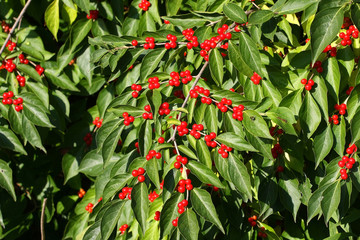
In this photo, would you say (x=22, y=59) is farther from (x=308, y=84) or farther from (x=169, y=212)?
(x=308, y=84)

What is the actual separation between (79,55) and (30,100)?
0.58m

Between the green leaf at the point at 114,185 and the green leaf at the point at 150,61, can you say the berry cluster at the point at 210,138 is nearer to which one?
the green leaf at the point at 114,185

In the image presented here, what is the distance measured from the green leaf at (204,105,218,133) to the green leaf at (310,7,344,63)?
0.48 metres

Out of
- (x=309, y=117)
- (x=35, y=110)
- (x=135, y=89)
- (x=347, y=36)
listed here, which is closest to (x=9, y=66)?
(x=35, y=110)

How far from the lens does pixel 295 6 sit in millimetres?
1901

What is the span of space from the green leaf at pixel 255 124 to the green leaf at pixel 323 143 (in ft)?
1.43

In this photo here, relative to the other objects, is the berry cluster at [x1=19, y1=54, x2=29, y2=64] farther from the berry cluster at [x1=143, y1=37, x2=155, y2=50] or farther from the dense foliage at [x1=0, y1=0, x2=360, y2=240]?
the berry cluster at [x1=143, y1=37, x2=155, y2=50]

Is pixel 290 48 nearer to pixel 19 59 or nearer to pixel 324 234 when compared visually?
pixel 324 234

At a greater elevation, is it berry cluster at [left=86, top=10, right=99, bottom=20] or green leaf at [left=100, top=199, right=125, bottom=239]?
berry cluster at [left=86, top=10, right=99, bottom=20]

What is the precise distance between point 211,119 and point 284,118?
1.02 feet

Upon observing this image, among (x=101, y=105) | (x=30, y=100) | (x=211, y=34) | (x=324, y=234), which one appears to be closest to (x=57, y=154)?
(x=101, y=105)

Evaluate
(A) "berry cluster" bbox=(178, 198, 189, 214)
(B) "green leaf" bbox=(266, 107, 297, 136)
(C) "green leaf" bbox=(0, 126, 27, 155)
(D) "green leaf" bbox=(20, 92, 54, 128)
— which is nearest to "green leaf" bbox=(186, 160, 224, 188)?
(A) "berry cluster" bbox=(178, 198, 189, 214)

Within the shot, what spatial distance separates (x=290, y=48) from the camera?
249cm

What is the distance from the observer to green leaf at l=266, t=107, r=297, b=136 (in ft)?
5.64
